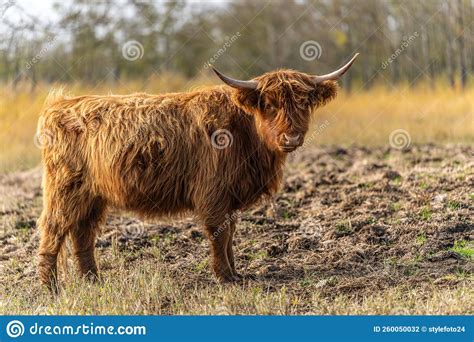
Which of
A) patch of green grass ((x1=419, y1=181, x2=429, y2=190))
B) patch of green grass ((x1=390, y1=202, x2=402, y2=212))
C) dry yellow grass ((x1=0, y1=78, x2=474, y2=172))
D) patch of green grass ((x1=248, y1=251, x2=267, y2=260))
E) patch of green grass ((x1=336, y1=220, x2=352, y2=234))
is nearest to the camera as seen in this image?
patch of green grass ((x1=248, y1=251, x2=267, y2=260))

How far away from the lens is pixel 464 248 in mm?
6133

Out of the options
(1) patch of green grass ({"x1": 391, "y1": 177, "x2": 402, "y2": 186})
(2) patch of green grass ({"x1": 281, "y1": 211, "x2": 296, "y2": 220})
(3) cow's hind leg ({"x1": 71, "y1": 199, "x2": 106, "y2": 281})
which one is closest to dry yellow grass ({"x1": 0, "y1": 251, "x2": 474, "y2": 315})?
(3) cow's hind leg ({"x1": 71, "y1": 199, "x2": 106, "y2": 281})

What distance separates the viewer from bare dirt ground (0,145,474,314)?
18.6 ft

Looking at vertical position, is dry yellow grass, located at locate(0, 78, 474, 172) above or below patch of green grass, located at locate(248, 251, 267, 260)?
above

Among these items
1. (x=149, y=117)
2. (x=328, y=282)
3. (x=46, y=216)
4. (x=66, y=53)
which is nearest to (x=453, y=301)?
(x=328, y=282)

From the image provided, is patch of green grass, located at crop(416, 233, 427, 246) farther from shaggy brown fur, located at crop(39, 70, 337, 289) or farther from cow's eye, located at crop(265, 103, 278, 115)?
cow's eye, located at crop(265, 103, 278, 115)

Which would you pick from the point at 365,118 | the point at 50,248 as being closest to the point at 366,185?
the point at 50,248

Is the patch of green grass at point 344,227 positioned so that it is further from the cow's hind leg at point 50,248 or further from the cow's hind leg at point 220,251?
the cow's hind leg at point 50,248

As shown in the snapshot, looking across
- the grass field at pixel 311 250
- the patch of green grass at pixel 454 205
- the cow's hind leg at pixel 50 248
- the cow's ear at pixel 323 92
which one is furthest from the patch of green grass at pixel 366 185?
the cow's hind leg at pixel 50 248

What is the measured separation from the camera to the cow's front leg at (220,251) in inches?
225

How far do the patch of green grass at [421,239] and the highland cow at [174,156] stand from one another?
1554 millimetres

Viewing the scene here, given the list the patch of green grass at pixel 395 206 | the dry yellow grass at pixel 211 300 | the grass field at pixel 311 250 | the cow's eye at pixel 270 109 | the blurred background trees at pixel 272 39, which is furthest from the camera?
the blurred background trees at pixel 272 39

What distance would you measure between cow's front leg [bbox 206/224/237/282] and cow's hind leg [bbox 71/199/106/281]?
1.10 meters

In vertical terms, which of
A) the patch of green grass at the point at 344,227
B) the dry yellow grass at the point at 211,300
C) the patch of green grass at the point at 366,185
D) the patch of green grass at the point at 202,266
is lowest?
the dry yellow grass at the point at 211,300
